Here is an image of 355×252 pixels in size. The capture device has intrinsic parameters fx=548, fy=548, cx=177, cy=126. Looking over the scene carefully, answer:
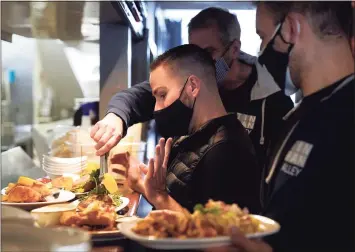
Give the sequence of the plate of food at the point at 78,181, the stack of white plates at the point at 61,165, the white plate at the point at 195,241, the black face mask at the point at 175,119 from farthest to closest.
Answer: the stack of white plates at the point at 61,165 → the plate of food at the point at 78,181 → the black face mask at the point at 175,119 → the white plate at the point at 195,241

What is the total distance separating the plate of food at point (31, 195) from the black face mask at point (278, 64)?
839 millimetres

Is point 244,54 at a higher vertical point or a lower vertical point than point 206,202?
higher

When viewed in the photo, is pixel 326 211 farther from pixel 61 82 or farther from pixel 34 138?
pixel 61 82

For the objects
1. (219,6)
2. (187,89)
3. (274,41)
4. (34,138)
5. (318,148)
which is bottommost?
(34,138)

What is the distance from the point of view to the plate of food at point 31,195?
1669 millimetres

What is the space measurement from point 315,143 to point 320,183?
0.08m

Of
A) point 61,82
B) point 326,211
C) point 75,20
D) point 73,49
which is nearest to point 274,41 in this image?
point 326,211

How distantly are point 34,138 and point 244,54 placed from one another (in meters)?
3.01

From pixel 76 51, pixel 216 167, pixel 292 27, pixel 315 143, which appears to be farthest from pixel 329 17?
pixel 76 51

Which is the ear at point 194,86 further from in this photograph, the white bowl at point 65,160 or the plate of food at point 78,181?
the white bowl at point 65,160

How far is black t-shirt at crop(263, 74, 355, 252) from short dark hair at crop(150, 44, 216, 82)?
→ 54 centimetres

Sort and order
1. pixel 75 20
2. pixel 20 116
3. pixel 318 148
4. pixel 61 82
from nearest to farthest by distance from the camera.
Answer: pixel 318 148, pixel 75 20, pixel 20 116, pixel 61 82

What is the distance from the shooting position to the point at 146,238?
1.12 m

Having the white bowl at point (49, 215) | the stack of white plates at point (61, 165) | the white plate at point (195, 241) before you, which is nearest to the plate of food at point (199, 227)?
the white plate at point (195, 241)
